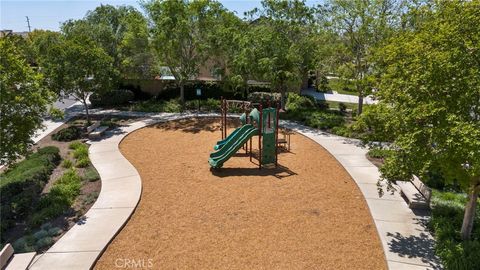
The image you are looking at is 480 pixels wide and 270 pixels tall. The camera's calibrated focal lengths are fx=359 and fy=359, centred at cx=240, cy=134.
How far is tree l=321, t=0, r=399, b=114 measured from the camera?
1888 centimetres

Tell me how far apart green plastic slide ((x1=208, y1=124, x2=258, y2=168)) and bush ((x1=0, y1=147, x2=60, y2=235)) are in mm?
6459

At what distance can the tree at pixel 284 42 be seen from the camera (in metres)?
22.3

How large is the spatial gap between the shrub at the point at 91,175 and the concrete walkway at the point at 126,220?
199 millimetres

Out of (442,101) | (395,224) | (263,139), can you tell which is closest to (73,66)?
(263,139)

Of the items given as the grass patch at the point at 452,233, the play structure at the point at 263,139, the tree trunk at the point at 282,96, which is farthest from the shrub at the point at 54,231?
the tree trunk at the point at 282,96

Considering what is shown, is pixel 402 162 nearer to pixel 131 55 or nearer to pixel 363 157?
pixel 363 157

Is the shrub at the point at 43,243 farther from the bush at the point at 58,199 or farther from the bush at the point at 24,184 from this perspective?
the bush at the point at 24,184

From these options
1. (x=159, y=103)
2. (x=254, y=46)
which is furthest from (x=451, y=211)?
(x=159, y=103)

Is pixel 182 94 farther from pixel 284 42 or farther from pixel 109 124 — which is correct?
pixel 284 42

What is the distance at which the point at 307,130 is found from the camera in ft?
68.2

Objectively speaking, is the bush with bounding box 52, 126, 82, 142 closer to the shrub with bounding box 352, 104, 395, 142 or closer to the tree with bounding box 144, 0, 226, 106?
the tree with bounding box 144, 0, 226, 106

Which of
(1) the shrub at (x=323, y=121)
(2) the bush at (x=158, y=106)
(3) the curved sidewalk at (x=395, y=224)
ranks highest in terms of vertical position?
(2) the bush at (x=158, y=106)

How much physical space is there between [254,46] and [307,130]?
6407 millimetres

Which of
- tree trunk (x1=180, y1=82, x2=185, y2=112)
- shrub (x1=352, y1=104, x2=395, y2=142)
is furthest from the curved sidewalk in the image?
tree trunk (x1=180, y1=82, x2=185, y2=112)
